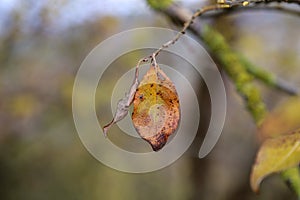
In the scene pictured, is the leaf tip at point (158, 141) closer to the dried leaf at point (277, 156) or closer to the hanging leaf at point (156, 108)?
the hanging leaf at point (156, 108)

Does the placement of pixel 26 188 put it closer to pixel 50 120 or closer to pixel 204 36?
pixel 50 120

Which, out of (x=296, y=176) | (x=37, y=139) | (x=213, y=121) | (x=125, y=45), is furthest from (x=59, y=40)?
(x=296, y=176)

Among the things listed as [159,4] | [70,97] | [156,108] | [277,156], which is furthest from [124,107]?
[70,97]

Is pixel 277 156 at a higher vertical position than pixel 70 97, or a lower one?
lower

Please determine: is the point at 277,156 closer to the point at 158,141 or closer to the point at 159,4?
the point at 158,141

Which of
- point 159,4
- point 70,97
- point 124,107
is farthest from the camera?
point 70,97

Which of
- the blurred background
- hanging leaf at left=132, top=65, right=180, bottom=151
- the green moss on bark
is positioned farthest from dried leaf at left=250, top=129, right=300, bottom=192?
the blurred background
